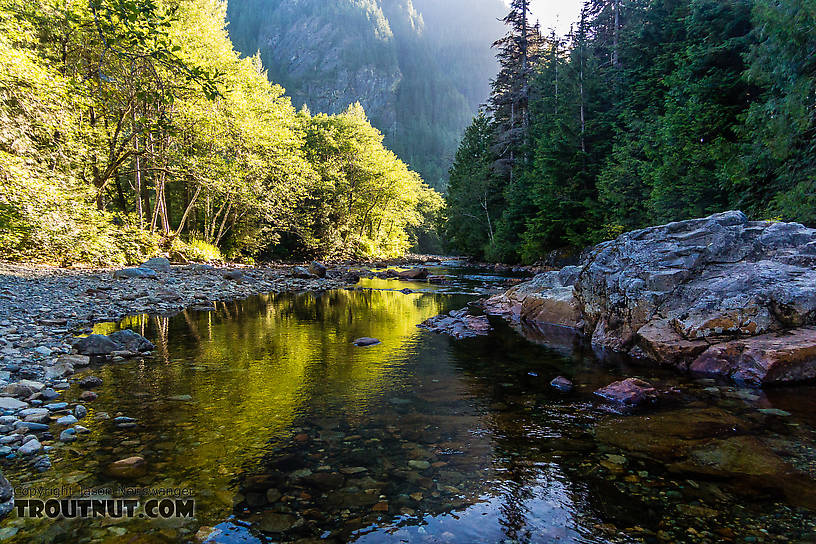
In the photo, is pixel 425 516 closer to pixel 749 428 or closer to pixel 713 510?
pixel 713 510

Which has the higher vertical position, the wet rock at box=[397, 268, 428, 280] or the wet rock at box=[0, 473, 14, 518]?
the wet rock at box=[397, 268, 428, 280]

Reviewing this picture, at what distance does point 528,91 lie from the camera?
1499 inches

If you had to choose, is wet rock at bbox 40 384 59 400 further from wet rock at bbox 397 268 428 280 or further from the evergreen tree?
the evergreen tree

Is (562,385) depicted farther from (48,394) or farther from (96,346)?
(96,346)

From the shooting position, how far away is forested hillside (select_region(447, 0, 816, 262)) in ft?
41.4

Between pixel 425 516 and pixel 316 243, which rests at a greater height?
pixel 316 243

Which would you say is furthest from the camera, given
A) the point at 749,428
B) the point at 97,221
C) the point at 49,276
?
the point at 97,221

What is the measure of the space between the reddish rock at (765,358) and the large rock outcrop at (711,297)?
0.5 inches

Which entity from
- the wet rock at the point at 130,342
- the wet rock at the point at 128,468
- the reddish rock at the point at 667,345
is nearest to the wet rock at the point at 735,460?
the reddish rock at the point at 667,345

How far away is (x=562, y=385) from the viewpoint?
596 centimetres

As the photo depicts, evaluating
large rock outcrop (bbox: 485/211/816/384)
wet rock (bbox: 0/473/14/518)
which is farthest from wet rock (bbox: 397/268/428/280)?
wet rock (bbox: 0/473/14/518)

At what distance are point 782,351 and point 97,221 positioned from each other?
21.8 metres

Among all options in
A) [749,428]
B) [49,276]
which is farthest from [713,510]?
[49,276]

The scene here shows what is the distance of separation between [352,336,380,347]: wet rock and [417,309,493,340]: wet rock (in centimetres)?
195
